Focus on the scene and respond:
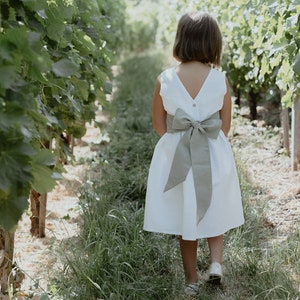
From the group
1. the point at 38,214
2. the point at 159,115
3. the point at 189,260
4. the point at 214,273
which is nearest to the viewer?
the point at 214,273

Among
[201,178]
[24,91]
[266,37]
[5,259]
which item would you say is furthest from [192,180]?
[266,37]

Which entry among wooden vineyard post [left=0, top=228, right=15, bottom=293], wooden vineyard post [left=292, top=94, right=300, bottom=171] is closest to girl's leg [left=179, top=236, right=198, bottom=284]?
wooden vineyard post [left=0, top=228, right=15, bottom=293]

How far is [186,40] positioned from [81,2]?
132 centimetres

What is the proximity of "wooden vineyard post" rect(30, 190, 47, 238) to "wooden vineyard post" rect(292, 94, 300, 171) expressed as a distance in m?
2.16

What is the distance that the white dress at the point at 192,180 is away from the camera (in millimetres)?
3203

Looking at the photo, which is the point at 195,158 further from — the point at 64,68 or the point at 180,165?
the point at 64,68

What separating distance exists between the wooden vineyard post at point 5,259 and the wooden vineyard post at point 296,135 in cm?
278

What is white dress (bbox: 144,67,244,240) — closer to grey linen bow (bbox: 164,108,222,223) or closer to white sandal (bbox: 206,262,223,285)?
grey linen bow (bbox: 164,108,222,223)

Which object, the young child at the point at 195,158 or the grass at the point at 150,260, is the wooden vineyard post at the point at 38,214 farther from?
the young child at the point at 195,158

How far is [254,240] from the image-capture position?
12.7ft

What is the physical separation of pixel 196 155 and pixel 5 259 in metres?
1.08

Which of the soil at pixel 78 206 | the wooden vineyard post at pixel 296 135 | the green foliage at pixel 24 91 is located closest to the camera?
Result: the green foliage at pixel 24 91

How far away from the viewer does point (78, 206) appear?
15.0 ft

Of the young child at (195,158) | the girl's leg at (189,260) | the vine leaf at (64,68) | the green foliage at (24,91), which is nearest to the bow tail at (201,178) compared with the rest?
the young child at (195,158)
